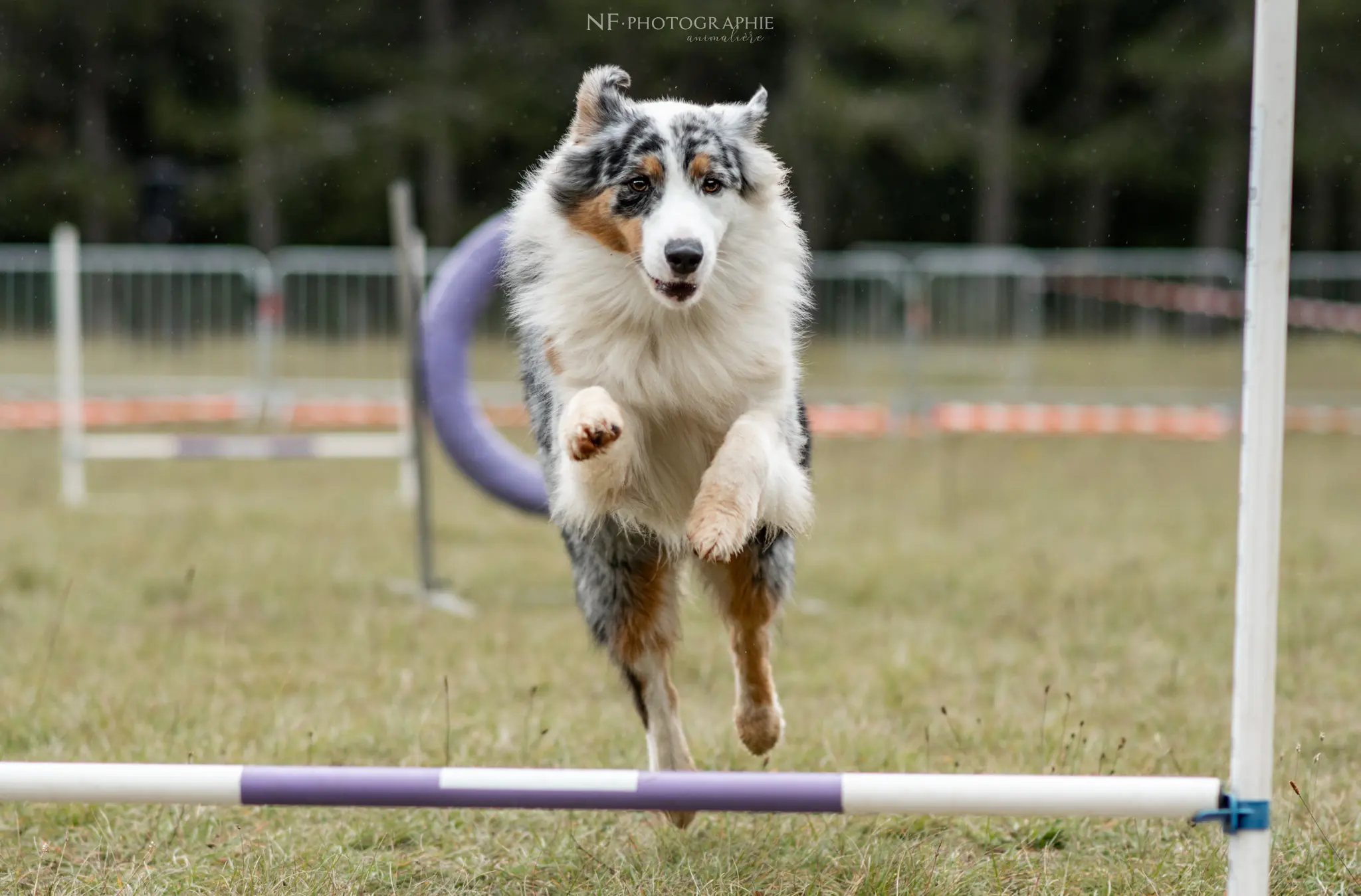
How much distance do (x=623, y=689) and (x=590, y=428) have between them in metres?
2.18

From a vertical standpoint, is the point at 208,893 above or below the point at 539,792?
below

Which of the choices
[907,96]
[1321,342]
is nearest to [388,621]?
[907,96]

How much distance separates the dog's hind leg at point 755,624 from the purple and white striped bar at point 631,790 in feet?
3.02

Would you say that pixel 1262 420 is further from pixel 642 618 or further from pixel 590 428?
pixel 642 618

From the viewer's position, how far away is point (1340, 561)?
25.9 feet

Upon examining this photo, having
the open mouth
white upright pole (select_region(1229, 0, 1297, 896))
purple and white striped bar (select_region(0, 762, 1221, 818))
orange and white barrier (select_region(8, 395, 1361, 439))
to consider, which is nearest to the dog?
the open mouth

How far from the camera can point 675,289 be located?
312 centimetres

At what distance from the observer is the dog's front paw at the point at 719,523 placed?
9.71 feet

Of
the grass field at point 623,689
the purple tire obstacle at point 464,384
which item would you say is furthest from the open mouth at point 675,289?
the purple tire obstacle at point 464,384

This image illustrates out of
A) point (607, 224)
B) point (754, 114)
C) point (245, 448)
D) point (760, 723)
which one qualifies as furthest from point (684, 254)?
point (245, 448)

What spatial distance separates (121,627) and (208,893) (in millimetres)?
3394

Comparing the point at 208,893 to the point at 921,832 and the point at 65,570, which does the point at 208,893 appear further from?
the point at 65,570

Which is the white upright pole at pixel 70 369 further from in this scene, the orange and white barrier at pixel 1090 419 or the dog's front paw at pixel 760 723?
the dog's front paw at pixel 760 723

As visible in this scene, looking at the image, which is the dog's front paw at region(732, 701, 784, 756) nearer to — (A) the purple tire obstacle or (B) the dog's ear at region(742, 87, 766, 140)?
(B) the dog's ear at region(742, 87, 766, 140)
